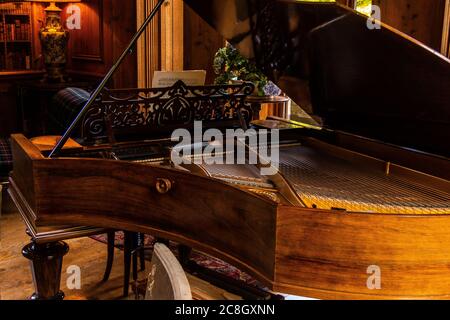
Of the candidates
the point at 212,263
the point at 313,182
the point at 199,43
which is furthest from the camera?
the point at 199,43

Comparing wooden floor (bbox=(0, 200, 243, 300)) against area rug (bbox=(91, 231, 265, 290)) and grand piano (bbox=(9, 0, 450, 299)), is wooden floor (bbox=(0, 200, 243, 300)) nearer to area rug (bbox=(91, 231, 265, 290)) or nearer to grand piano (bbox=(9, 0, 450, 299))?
area rug (bbox=(91, 231, 265, 290))

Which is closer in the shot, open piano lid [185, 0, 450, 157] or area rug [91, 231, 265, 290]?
open piano lid [185, 0, 450, 157]

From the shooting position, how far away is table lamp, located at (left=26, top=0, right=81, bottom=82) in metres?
Answer: 6.09

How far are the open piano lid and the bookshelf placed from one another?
482 cm

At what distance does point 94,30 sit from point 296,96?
4331 mm

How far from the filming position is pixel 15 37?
665cm

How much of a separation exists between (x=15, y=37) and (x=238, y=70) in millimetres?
3382

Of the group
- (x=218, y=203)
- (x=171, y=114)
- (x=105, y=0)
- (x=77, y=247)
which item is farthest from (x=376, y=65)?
(x=105, y=0)

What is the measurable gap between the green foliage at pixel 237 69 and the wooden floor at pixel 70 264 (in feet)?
6.05

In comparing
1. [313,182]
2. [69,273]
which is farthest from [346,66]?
[69,273]

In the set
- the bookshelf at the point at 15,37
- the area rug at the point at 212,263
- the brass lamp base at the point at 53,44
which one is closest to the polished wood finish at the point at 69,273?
the area rug at the point at 212,263

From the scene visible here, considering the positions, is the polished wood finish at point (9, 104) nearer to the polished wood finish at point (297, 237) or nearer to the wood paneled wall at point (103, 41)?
the wood paneled wall at point (103, 41)

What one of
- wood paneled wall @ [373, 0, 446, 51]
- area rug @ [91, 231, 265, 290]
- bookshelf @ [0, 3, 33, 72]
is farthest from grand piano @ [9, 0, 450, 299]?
bookshelf @ [0, 3, 33, 72]

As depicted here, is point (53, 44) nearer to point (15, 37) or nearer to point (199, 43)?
point (15, 37)
